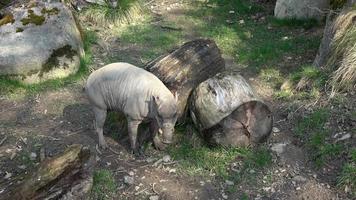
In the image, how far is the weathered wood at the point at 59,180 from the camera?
15.4 feet

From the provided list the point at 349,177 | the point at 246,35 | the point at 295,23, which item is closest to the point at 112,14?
the point at 246,35

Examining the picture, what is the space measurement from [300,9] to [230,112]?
4.36 m

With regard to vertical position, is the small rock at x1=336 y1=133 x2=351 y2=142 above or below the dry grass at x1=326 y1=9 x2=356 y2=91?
below

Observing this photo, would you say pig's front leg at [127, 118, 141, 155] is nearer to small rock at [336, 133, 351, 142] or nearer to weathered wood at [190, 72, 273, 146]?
weathered wood at [190, 72, 273, 146]

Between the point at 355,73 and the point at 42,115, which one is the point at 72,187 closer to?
the point at 42,115

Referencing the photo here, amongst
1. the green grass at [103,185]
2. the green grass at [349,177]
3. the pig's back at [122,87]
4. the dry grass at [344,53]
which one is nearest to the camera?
the green grass at [349,177]

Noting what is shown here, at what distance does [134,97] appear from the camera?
533 centimetres

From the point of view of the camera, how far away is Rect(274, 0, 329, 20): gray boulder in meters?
8.77

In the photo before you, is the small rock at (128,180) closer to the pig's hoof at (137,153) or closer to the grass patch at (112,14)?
the pig's hoof at (137,153)

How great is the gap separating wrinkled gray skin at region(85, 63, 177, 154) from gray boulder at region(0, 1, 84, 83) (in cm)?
205

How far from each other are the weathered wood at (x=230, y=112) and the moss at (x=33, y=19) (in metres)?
3.38

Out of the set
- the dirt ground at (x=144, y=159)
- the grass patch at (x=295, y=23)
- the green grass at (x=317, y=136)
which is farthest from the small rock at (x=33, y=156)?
the grass patch at (x=295, y=23)

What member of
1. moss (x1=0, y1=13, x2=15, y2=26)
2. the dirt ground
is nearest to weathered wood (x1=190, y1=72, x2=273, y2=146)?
the dirt ground

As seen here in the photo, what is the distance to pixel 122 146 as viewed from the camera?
19.3 ft
